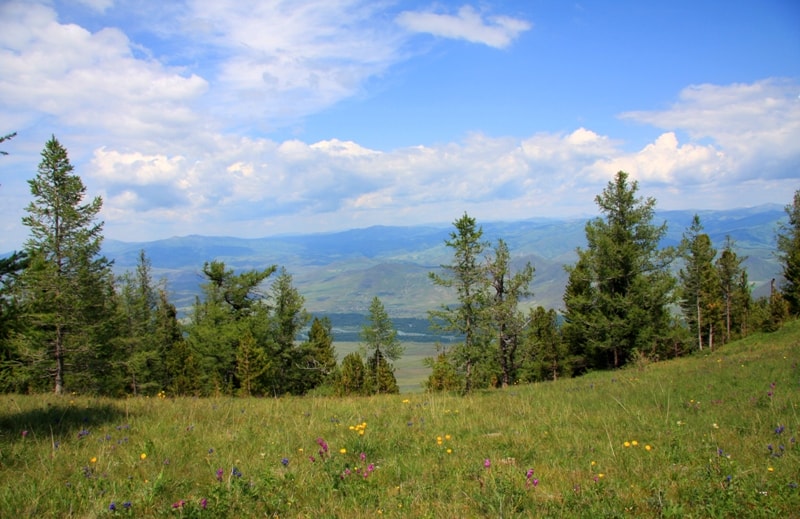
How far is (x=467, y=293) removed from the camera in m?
22.0

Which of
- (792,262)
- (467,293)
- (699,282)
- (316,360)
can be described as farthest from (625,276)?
(316,360)

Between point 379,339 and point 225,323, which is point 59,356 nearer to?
point 225,323

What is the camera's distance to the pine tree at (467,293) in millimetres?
21656

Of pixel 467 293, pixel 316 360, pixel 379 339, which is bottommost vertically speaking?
pixel 316 360

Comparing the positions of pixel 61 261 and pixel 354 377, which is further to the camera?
pixel 354 377

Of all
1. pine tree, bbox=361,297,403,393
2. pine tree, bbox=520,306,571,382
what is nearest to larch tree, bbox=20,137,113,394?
pine tree, bbox=361,297,403,393

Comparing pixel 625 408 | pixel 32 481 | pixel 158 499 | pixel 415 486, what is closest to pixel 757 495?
pixel 415 486

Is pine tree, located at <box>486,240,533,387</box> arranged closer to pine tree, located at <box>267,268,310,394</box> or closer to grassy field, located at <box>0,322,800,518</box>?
grassy field, located at <box>0,322,800,518</box>

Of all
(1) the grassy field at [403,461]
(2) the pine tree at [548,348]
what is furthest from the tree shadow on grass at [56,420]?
(2) the pine tree at [548,348]

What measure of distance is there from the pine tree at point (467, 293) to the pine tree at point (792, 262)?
35.5 m

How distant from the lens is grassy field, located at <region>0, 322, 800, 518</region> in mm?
3908

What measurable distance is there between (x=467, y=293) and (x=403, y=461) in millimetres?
17134

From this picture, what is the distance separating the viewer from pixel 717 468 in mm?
4430

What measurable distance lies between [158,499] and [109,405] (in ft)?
20.1
